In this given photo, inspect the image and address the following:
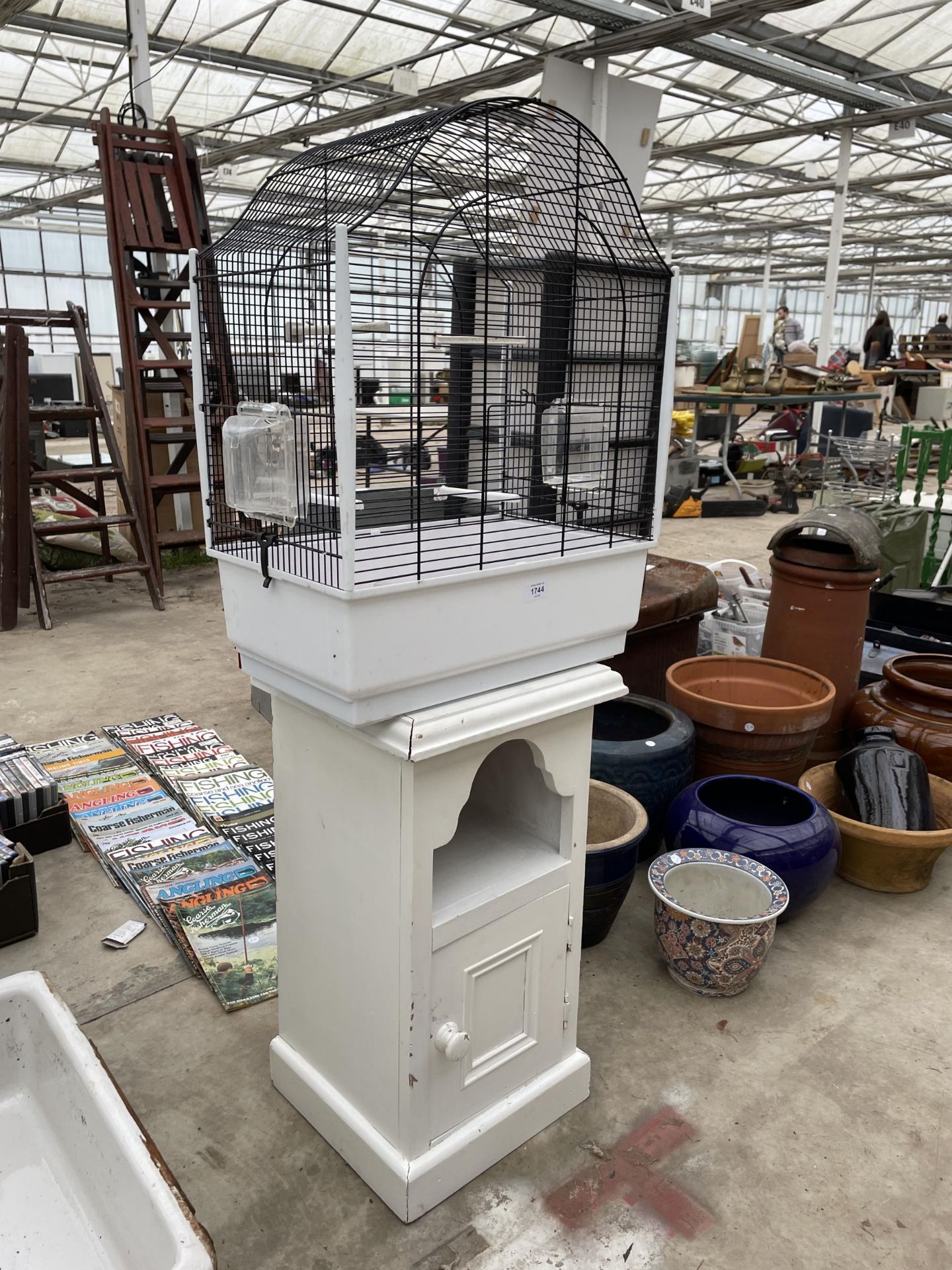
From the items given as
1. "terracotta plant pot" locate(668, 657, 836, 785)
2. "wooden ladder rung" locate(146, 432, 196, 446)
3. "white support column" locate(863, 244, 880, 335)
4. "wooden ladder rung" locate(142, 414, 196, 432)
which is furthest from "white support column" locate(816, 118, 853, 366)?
"white support column" locate(863, 244, 880, 335)

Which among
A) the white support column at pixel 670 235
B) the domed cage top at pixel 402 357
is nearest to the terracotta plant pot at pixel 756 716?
the domed cage top at pixel 402 357

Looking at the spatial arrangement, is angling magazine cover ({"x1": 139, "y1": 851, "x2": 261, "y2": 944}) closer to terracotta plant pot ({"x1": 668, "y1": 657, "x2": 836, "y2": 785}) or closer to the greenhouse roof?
terracotta plant pot ({"x1": 668, "y1": 657, "x2": 836, "y2": 785})

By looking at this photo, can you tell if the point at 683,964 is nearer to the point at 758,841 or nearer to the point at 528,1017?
the point at 758,841

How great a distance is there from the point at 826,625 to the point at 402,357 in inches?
90.8

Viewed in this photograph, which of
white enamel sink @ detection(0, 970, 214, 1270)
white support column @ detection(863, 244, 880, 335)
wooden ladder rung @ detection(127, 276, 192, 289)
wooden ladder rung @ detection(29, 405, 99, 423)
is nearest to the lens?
white enamel sink @ detection(0, 970, 214, 1270)

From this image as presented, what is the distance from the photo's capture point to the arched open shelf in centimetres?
154

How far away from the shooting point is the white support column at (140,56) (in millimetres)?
5766

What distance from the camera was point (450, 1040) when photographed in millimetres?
1509

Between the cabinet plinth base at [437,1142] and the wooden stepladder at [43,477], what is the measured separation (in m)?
3.62

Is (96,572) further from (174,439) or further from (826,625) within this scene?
(826,625)

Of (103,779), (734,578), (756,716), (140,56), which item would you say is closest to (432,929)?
(756,716)

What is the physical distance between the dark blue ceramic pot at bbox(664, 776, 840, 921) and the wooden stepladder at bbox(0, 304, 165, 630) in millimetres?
3554

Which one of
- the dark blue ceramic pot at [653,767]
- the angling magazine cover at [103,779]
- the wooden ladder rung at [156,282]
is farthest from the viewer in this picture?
the wooden ladder rung at [156,282]

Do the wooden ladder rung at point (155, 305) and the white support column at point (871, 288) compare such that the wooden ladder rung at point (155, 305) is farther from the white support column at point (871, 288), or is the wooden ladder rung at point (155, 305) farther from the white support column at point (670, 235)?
the white support column at point (871, 288)
